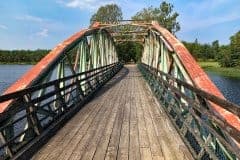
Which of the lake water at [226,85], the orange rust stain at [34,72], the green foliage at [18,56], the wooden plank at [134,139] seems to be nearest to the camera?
the wooden plank at [134,139]

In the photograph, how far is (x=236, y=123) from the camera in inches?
201

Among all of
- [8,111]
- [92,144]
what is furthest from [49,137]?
[8,111]

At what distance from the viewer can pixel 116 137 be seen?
8.12 meters

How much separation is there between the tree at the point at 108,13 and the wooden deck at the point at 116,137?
95.5m

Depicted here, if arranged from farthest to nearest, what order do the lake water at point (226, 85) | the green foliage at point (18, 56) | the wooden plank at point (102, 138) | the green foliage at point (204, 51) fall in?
1. the green foliage at point (18, 56)
2. the green foliage at point (204, 51)
3. the lake water at point (226, 85)
4. the wooden plank at point (102, 138)

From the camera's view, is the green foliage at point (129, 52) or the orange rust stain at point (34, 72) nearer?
the orange rust stain at point (34, 72)

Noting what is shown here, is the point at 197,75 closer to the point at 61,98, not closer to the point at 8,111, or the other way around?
the point at 8,111

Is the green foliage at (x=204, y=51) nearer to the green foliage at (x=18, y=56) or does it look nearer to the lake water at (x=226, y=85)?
the green foliage at (x=18, y=56)

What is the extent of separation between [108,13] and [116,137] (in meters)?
100

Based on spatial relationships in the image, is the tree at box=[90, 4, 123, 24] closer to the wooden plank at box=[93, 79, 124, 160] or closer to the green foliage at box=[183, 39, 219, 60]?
the green foliage at box=[183, 39, 219, 60]

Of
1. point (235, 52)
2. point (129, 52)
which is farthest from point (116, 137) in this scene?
point (235, 52)

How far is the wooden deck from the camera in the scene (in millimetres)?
6781

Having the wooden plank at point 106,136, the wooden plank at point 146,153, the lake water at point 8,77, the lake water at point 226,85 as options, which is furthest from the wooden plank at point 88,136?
the lake water at point 8,77

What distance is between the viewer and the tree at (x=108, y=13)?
349 feet
